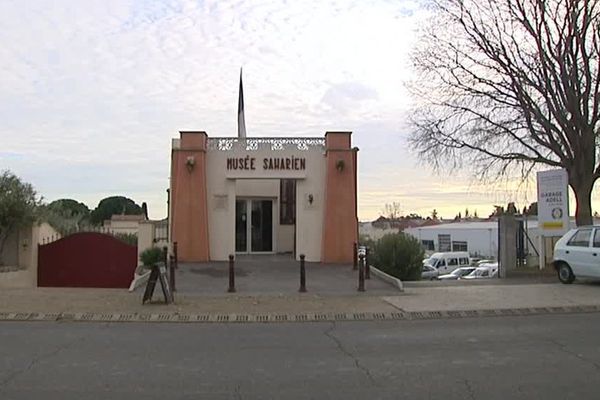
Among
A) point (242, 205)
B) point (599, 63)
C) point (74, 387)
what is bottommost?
point (74, 387)

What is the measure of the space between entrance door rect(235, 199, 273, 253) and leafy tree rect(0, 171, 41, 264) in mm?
8575

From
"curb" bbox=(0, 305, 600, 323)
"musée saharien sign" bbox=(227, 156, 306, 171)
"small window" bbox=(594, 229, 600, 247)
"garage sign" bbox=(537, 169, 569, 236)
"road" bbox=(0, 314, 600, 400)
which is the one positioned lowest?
"road" bbox=(0, 314, 600, 400)

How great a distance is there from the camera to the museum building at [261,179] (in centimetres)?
2564

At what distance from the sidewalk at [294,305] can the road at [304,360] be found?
73 cm

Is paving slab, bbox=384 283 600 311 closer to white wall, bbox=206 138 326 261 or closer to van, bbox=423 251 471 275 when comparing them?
white wall, bbox=206 138 326 261

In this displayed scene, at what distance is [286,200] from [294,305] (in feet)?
48.0

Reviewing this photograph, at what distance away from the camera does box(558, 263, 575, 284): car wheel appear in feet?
58.1

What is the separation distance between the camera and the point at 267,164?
2602 centimetres

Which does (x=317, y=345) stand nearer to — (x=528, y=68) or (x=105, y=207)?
(x=528, y=68)

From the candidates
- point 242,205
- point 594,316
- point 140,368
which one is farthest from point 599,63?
point 140,368

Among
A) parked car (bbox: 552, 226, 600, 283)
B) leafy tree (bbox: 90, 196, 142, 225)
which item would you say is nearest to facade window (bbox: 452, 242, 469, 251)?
leafy tree (bbox: 90, 196, 142, 225)

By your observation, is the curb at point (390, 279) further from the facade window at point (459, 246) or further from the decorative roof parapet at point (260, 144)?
the facade window at point (459, 246)

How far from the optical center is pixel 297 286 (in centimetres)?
1752

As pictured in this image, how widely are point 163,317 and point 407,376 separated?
20.0 ft
